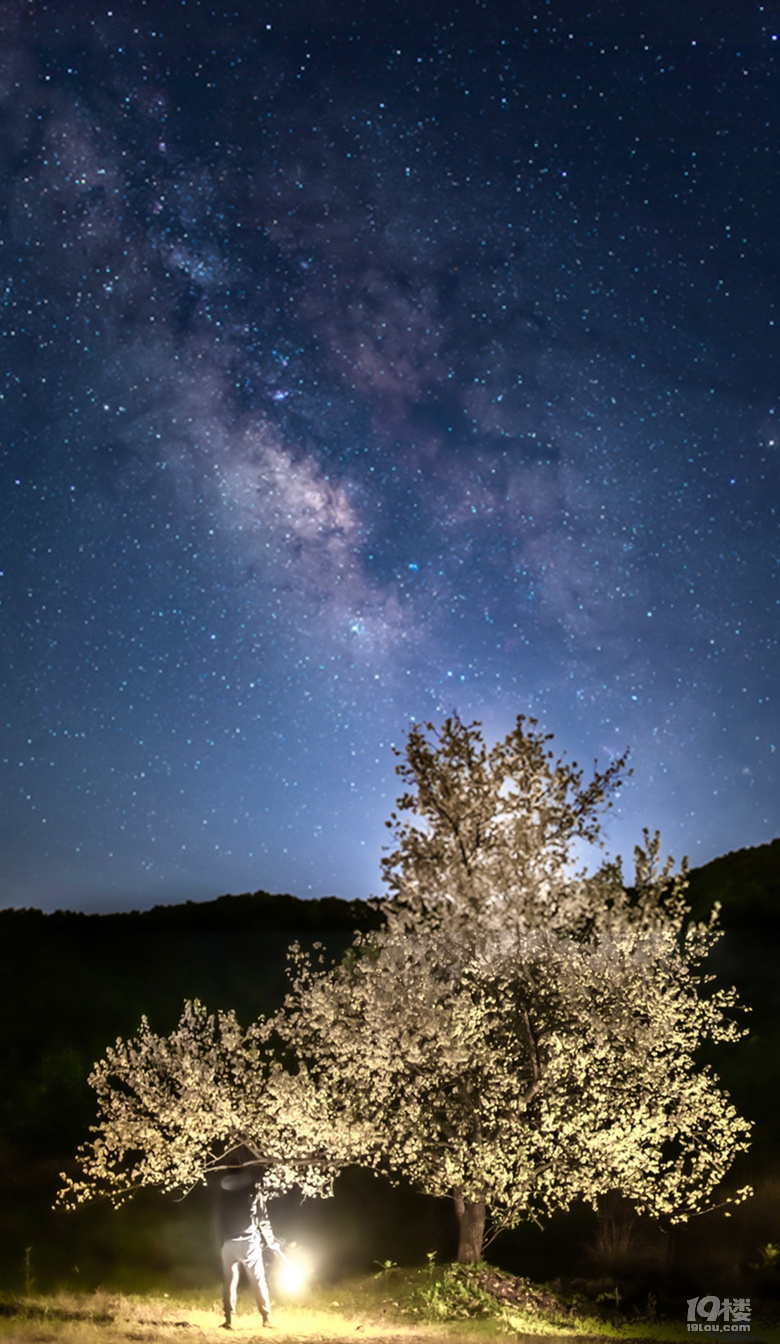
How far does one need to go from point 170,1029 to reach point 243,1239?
3183 centimetres

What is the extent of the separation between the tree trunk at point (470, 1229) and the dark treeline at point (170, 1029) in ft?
20.5

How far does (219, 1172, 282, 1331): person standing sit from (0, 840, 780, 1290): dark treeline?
531 centimetres

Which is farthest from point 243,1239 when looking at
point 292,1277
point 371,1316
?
point 371,1316

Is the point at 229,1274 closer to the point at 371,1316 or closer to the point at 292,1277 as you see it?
the point at 292,1277

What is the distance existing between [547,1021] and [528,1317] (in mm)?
5142

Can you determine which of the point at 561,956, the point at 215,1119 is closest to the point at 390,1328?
the point at 215,1119

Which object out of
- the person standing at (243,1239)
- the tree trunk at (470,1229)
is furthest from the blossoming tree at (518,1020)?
the person standing at (243,1239)

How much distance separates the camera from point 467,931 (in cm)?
1770

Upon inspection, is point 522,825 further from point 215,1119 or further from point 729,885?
point 729,885

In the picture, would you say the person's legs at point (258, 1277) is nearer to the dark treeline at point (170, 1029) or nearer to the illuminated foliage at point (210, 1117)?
the illuminated foliage at point (210, 1117)

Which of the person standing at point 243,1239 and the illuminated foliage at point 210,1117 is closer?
the person standing at point 243,1239

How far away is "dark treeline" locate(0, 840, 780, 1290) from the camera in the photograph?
27.2 m

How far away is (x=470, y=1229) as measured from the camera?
18359 millimetres

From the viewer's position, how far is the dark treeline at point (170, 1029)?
2723cm
